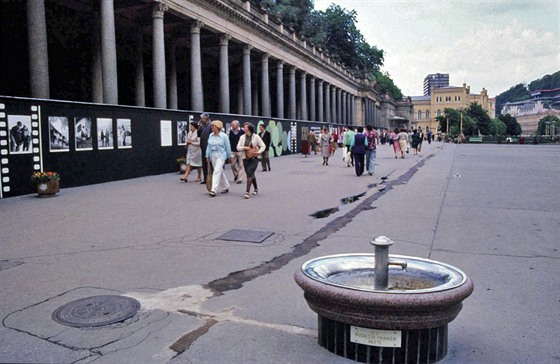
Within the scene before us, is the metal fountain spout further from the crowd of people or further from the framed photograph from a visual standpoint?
the framed photograph

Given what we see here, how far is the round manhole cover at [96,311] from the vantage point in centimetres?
434

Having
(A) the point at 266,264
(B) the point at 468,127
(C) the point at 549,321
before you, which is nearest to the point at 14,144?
(A) the point at 266,264

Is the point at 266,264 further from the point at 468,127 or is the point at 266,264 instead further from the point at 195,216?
the point at 468,127

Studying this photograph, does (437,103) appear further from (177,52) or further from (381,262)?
(381,262)

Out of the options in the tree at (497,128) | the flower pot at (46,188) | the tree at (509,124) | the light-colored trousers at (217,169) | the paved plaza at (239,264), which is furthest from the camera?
the tree at (509,124)

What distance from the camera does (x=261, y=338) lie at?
397 cm

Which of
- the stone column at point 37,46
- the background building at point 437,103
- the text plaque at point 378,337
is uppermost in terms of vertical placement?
the background building at point 437,103

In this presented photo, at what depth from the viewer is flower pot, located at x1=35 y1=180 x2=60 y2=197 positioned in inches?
503

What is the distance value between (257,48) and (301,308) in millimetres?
35958

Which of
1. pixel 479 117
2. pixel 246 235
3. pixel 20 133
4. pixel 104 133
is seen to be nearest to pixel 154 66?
pixel 104 133

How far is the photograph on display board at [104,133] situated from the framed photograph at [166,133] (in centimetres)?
336

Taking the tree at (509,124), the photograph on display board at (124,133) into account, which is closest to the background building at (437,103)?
the tree at (509,124)

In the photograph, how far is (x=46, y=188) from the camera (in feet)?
42.1

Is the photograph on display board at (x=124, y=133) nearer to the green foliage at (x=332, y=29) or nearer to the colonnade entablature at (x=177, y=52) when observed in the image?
the colonnade entablature at (x=177, y=52)
